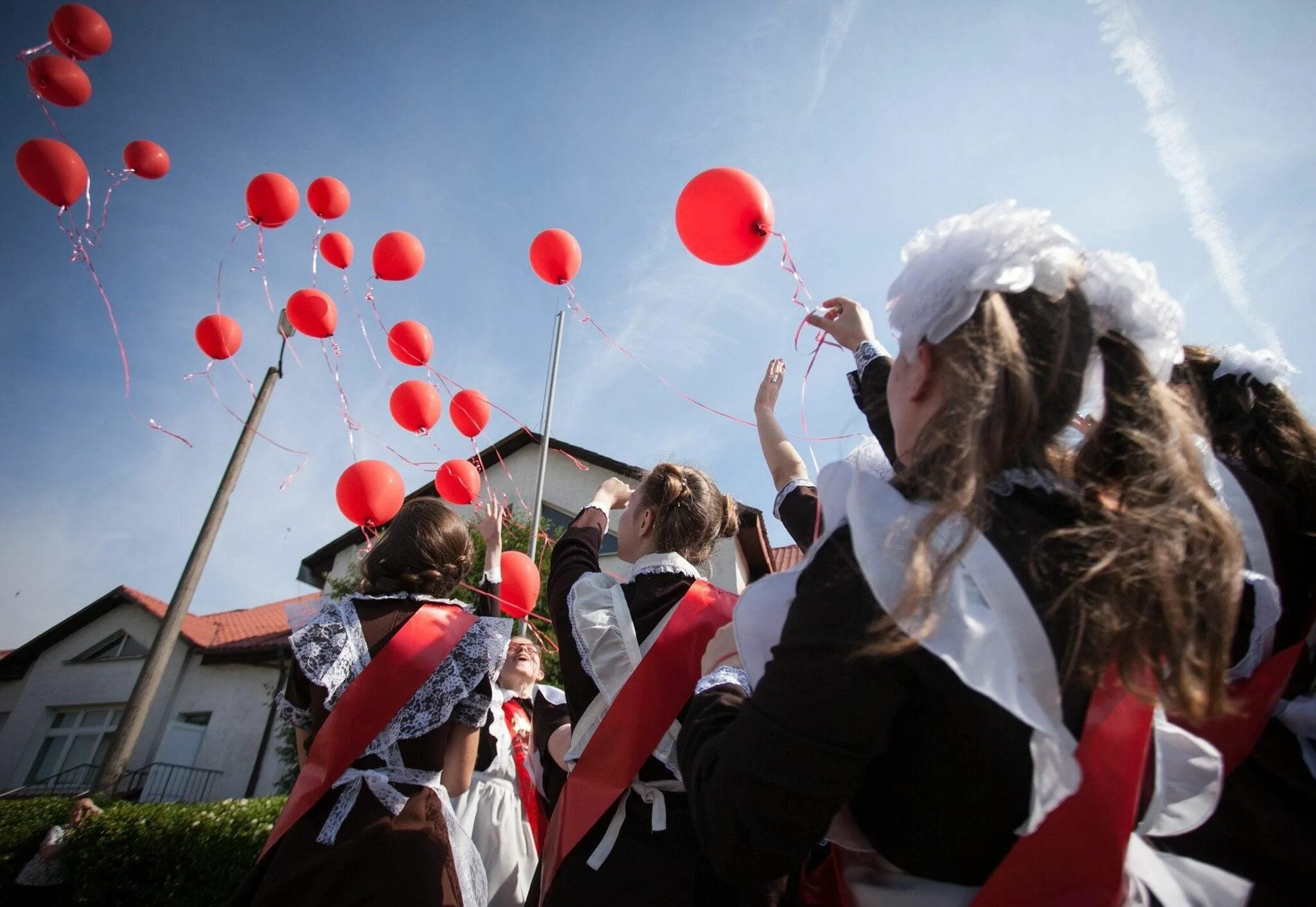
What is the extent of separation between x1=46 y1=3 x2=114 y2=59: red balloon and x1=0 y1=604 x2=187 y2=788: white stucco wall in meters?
12.9

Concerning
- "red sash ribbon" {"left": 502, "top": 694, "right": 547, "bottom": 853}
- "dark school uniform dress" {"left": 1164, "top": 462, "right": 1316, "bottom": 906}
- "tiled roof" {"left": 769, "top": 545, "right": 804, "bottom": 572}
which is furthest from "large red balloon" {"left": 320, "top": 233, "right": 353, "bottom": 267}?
"tiled roof" {"left": 769, "top": 545, "right": 804, "bottom": 572}

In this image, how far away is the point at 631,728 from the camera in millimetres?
1612

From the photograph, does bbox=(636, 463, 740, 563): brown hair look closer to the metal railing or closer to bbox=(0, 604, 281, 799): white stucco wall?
bbox=(0, 604, 281, 799): white stucco wall

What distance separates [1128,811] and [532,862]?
9.54 ft

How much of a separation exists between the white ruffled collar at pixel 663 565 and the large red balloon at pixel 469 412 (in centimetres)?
391

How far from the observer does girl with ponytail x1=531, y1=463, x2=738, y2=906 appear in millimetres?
1450

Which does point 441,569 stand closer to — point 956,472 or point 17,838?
point 956,472

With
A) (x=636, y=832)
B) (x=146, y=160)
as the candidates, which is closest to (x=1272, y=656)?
(x=636, y=832)

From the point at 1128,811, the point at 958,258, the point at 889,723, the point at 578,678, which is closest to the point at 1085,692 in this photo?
the point at 1128,811

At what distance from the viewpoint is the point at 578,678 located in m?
1.77

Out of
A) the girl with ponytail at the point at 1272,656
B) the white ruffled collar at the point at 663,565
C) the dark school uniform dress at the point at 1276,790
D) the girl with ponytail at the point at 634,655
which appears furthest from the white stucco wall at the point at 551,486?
the dark school uniform dress at the point at 1276,790

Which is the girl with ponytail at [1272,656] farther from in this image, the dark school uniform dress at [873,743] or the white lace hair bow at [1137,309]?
the dark school uniform dress at [873,743]

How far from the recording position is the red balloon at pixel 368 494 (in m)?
4.39

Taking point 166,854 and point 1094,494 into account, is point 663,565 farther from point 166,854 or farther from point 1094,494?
point 166,854
